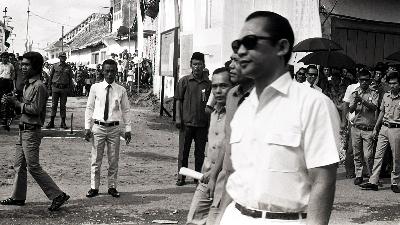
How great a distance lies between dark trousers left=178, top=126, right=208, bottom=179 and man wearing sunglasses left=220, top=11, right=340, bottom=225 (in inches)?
250

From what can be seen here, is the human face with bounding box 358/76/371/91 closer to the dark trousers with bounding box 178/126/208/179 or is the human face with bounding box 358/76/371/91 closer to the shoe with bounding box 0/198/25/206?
the dark trousers with bounding box 178/126/208/179

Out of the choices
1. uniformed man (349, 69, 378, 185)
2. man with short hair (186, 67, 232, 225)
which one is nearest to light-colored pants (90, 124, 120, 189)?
man with short hair (186, 67, 232, 225)

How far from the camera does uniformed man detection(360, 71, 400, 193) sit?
351 inches

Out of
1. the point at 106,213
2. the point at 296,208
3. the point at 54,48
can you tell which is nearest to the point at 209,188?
the point at 296,208

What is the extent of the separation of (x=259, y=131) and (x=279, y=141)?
117 millimetres

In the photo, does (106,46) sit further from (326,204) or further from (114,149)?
(326,204)

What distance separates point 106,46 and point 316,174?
45.5 metres

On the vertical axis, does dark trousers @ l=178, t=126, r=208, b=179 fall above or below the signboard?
below

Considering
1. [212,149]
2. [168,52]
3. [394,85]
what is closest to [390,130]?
[394,85]

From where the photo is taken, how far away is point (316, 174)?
2383 mm

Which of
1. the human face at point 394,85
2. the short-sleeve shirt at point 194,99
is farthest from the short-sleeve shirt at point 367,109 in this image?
the short-sleeve shirt at point 194,99

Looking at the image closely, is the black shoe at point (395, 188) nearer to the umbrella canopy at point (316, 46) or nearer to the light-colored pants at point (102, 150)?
the umbrella canopy at point (316, 46)

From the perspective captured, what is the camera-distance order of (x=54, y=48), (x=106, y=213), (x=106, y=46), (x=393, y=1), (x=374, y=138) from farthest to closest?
(x=54, y=48) → (x=106, y=46) → (x=393, y=1) → (x=374, y=138) → (x=106, y=213)

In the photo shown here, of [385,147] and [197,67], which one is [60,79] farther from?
[385,147]
